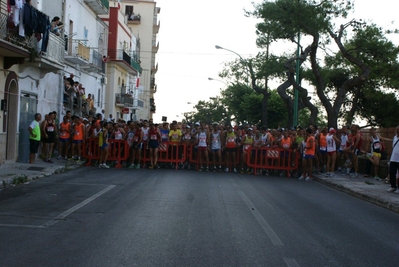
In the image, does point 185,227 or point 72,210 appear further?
point 72,210

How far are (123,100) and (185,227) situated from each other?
40.7 meters

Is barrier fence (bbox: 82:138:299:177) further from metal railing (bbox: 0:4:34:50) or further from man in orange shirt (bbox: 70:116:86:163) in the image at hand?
metal railing (bbox: 0:4:34:50)

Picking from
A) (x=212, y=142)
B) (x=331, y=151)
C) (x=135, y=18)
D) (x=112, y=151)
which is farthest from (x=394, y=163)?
(x=135, y=18)

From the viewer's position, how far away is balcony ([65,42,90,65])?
96.9 feet

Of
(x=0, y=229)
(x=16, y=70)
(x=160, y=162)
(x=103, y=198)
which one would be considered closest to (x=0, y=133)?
(x=16, y=70)

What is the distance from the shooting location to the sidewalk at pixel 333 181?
13.8 m

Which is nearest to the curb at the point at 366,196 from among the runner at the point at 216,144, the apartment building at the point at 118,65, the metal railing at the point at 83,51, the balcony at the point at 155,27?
the runner at the point at 216,144

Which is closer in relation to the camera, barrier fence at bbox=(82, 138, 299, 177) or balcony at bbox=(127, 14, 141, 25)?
barrier fence at bbox=(82, 138, 299, 177)

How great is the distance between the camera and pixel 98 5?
3400 cm

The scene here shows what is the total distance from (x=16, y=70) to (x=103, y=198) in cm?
1061

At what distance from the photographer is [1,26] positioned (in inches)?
691

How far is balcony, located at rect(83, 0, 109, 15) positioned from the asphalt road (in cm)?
2118

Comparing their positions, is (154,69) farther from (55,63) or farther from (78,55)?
(55,63)

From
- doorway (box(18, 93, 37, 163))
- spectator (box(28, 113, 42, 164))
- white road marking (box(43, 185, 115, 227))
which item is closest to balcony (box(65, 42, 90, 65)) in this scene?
doorway (box(18, 93, 37, 163))
